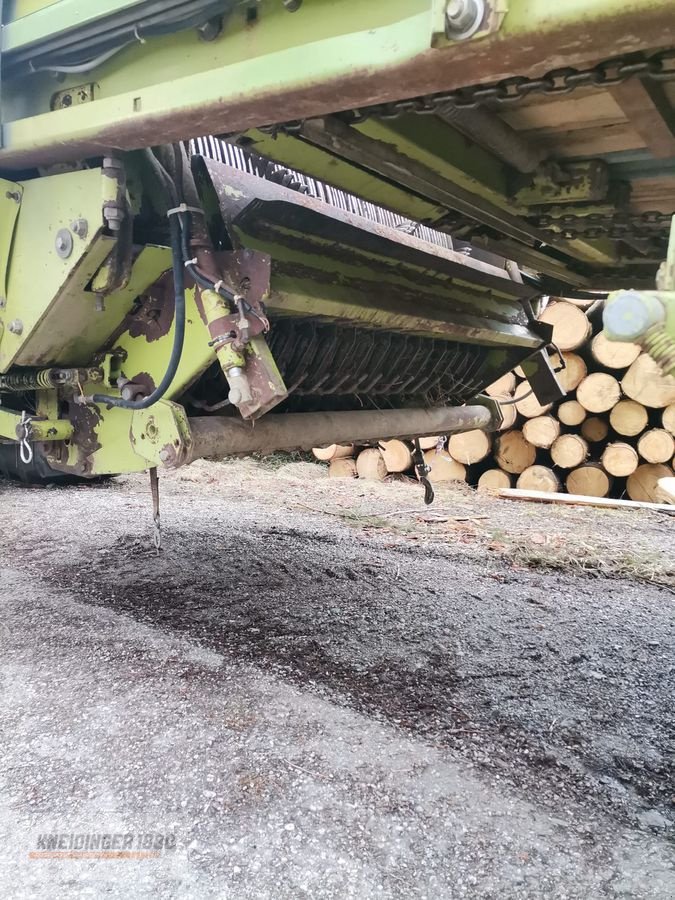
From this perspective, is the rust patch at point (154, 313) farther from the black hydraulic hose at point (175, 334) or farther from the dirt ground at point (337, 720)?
the dirt ground at point (337, 720)

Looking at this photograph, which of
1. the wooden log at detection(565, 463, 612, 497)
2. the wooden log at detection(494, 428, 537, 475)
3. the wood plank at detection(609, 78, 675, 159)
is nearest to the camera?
the wood plank at detection(609, 78, 675, 159)

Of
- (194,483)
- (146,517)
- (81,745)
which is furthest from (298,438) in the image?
(194,483)

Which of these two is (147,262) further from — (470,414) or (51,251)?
(470,414)

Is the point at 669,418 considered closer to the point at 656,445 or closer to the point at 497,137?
the point at 656,445

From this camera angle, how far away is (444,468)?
21.1 feet

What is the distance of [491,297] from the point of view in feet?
10.2

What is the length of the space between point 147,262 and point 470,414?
77.9 inches

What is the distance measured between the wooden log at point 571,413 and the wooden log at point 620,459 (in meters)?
0.33

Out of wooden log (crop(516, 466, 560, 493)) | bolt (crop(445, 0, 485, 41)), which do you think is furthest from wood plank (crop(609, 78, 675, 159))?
wooden log (crop(516, 466, 560, 493))

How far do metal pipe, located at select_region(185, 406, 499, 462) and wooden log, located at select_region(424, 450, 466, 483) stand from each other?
9.12 feet

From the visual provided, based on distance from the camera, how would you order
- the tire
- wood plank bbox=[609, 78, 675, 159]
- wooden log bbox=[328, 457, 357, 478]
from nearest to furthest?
wood plank bbox=[609, 78, 675, 159] < the tire < wooden log bbox=[328, 457, 357, 478]

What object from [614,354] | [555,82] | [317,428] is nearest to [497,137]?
[555,82]

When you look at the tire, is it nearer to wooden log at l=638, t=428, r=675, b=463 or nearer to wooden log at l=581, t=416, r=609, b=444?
wooden log at l=581, t=416, r=609, b=444

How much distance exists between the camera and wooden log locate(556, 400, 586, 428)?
225 inches
